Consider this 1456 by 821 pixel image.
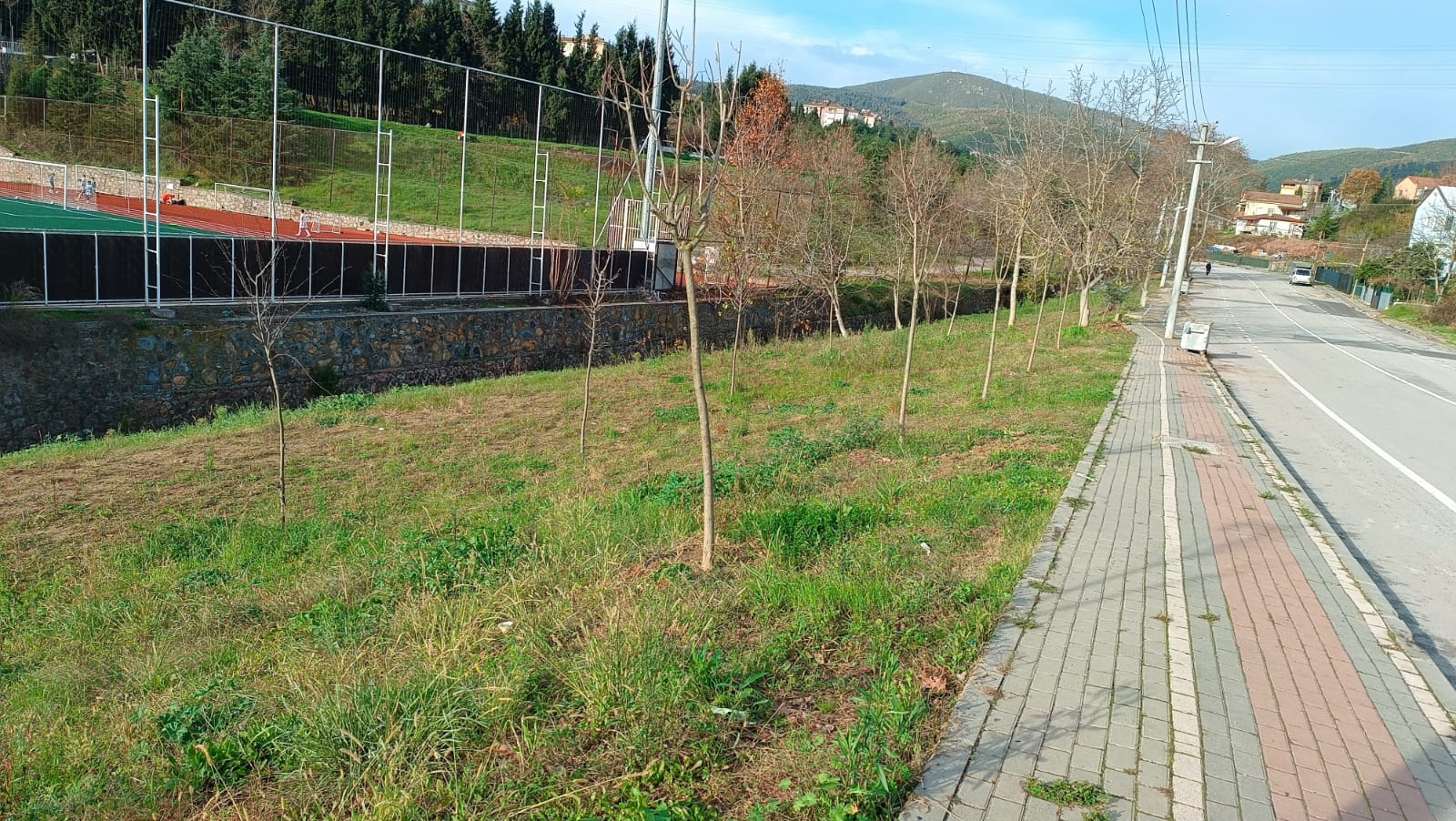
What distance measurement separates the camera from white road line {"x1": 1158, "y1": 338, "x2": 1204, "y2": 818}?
3.98 meters

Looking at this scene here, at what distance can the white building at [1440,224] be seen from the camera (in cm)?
4675

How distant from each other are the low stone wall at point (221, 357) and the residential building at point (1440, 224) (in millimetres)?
45678

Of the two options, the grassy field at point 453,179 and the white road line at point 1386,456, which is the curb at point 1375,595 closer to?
the white road line at point 1386,456

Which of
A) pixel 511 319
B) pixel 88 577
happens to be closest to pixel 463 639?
pixel 88 577

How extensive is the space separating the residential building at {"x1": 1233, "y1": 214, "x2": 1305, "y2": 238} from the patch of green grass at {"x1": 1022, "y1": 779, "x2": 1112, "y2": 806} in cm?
13204

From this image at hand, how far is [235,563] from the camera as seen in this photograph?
8117mm

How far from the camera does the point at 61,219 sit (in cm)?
2566

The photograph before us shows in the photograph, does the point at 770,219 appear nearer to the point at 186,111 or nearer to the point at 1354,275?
the point at 186,111

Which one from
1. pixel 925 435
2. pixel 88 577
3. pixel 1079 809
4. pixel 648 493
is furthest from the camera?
pixel 925 435

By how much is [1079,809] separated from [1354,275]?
220 ft

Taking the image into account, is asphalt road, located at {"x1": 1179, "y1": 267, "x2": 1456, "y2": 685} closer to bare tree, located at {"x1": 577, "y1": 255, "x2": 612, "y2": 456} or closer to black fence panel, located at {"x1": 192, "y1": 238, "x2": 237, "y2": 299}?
bare tree, located at {"x1": 577, "y1": 255, "x2": 612, "y2": 456}

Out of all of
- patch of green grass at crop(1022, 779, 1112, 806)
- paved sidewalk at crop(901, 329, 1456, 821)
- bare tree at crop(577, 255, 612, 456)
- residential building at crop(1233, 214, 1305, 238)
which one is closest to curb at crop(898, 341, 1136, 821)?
paved sidewalk at crop(901, 329, 1456, 821)

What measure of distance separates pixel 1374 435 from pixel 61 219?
3204 cm

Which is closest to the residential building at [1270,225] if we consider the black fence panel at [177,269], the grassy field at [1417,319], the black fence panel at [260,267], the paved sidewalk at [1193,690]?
the grassy field at [1417,319]
